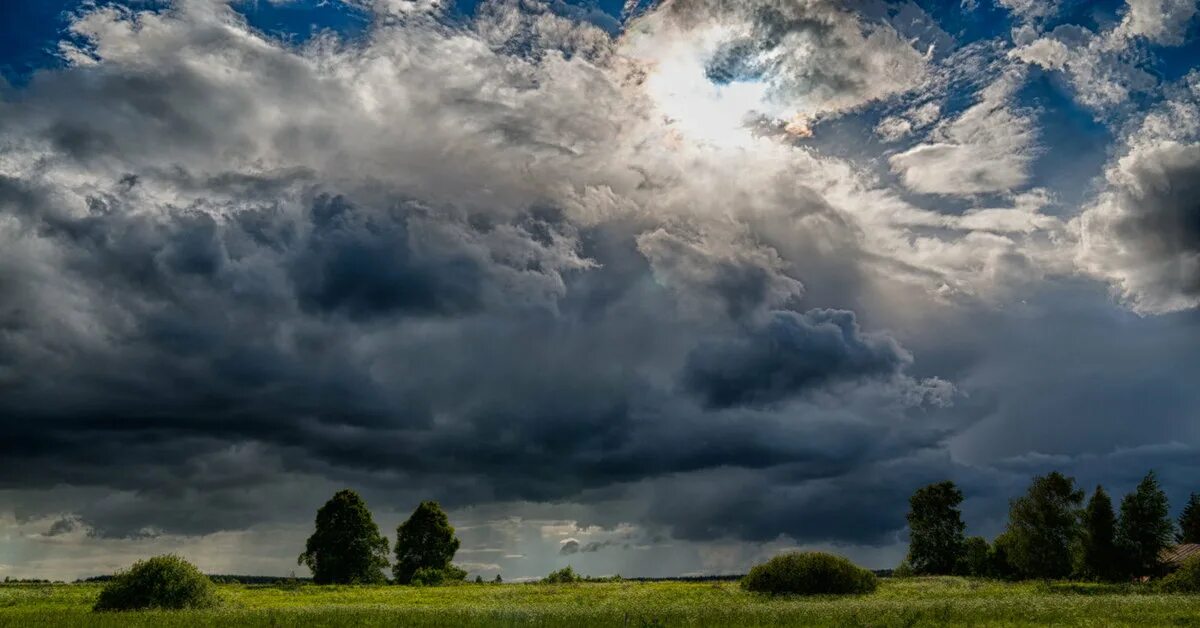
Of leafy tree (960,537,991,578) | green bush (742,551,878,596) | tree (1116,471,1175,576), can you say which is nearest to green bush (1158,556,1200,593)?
tree (1116,471,1175,576)

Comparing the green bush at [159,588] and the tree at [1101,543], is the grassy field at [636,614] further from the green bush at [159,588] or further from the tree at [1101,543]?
the tree at [1101,543]

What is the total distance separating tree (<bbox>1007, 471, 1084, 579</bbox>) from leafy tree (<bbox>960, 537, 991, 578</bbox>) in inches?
760

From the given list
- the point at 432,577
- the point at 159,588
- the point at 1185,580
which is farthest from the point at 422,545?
the point at 1185,580

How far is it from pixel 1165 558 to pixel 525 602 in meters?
75.7

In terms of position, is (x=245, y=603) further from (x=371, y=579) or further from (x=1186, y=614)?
(x=1186, y=614)

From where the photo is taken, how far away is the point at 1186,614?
41156 millimetres

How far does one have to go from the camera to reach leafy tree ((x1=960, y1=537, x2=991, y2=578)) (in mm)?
112312

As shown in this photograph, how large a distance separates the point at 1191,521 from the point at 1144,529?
6618 cm

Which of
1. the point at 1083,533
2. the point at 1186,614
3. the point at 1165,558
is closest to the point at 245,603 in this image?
the point at 1186,614

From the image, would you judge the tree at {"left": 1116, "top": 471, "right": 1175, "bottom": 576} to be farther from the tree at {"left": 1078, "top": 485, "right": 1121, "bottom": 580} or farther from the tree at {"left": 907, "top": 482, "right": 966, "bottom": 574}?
the tree at {"left": 907, "top": 482, "right": 966, "bottom": 574}

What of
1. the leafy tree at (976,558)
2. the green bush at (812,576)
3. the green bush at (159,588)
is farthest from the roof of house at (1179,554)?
the green bush at (159,588)

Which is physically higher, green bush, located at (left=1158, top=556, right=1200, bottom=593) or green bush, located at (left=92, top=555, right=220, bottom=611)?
green bush, located at (left=92, top=555, right=220, bottom=611)

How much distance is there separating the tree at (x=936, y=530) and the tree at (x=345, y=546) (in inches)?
3104

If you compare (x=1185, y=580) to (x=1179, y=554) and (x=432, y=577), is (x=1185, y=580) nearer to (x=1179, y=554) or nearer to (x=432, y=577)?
(x=1179, y=554)
